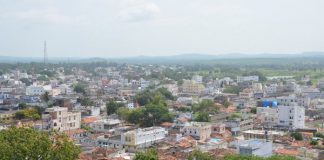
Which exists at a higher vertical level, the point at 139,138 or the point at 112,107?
the point at 139,138

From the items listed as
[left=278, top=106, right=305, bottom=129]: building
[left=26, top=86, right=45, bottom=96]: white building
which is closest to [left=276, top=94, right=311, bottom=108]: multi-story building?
[left=278, top=106, right=305, bottom=129]: building

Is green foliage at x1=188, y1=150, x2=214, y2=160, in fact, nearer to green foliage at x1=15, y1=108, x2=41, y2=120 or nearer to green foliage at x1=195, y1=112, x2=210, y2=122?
green foliage at x1=195, y1=112, x2=210, y2=122

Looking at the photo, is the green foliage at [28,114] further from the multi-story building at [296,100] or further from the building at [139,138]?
the multi-story building at [296,100]

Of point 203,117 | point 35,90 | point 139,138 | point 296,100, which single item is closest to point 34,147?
point 139,138

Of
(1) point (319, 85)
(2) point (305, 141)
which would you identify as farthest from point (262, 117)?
(1) point (319, 85)

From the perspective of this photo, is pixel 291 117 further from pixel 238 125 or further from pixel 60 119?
pixel 60 119

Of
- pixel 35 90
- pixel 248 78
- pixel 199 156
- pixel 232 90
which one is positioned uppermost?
pixel 199 156

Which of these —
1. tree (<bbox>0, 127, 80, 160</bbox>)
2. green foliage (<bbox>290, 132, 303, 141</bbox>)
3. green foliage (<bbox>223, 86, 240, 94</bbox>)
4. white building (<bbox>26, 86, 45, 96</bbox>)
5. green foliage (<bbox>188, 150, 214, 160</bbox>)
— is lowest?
white building (<bbox>26, 86, 45, 96</bbox>)
